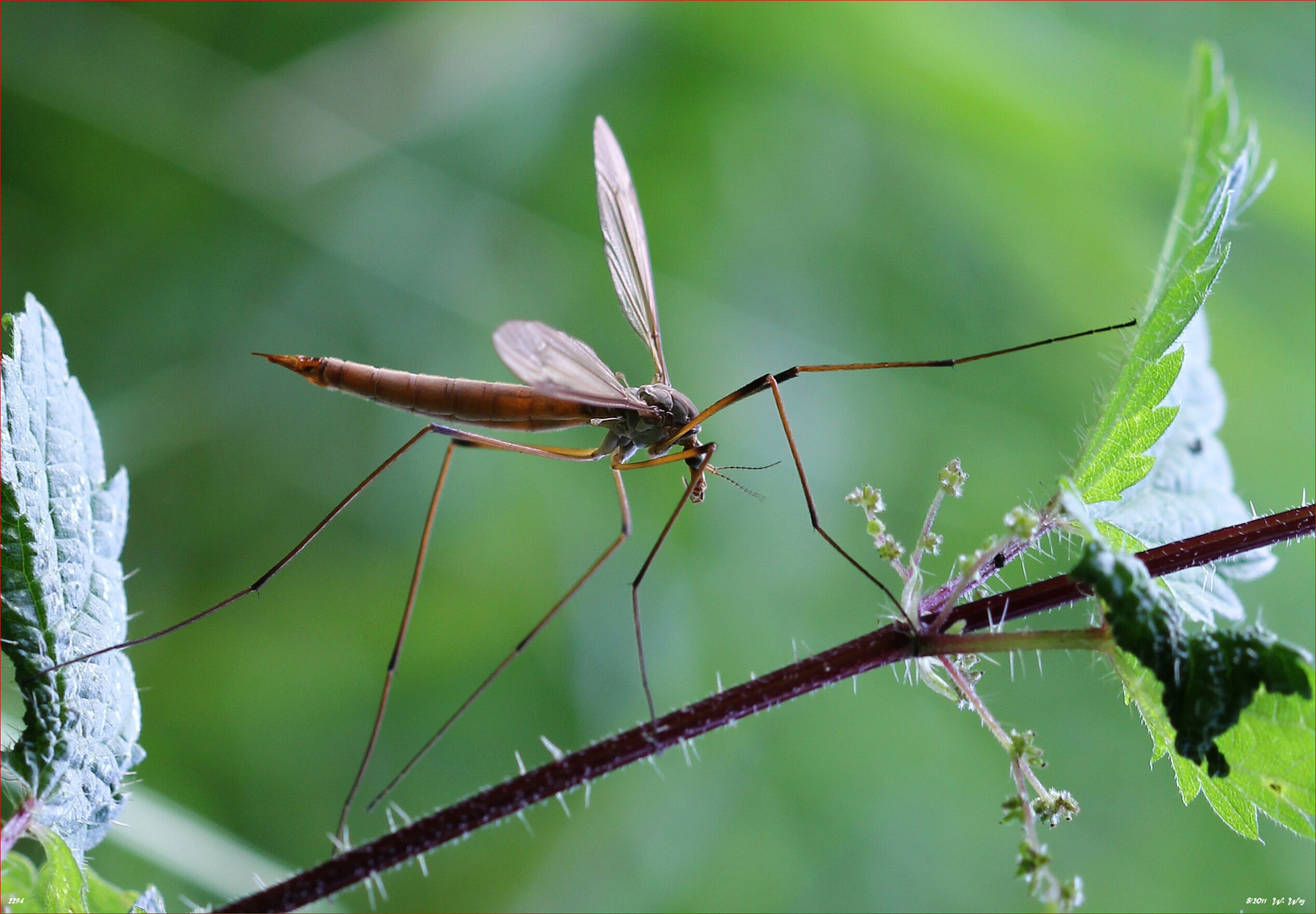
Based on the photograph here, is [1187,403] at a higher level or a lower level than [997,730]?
higher

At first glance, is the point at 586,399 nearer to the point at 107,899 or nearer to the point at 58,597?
the point at 58,597

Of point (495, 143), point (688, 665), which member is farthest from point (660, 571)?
point (495, 143)

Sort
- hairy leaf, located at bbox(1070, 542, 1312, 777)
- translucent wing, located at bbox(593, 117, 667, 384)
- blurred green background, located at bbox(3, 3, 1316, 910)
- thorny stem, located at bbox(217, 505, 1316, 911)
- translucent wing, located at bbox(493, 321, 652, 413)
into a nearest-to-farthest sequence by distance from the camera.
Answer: hairy leaf, located at bbox(1070, 542, 1312, 777), thorny stem, located at bbox(217, 505, 1316, 911), translucent wing, located at bbox(493, 321, 652, 413), translucent wing, located at bbox(593, 117, 667, 384), blurred green background, located at bbox(3, 3, 1316, 910)

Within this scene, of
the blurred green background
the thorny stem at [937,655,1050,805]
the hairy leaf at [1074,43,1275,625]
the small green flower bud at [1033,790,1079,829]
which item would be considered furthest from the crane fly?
the blurred green background

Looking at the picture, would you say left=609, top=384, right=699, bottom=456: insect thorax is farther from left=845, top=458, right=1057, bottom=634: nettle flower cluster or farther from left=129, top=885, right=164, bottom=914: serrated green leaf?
left=129, top=885, right=164, bottom=914: serrated green leaf

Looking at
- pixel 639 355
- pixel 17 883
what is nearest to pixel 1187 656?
pixel 17 883

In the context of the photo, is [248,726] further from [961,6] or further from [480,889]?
[961,6]
